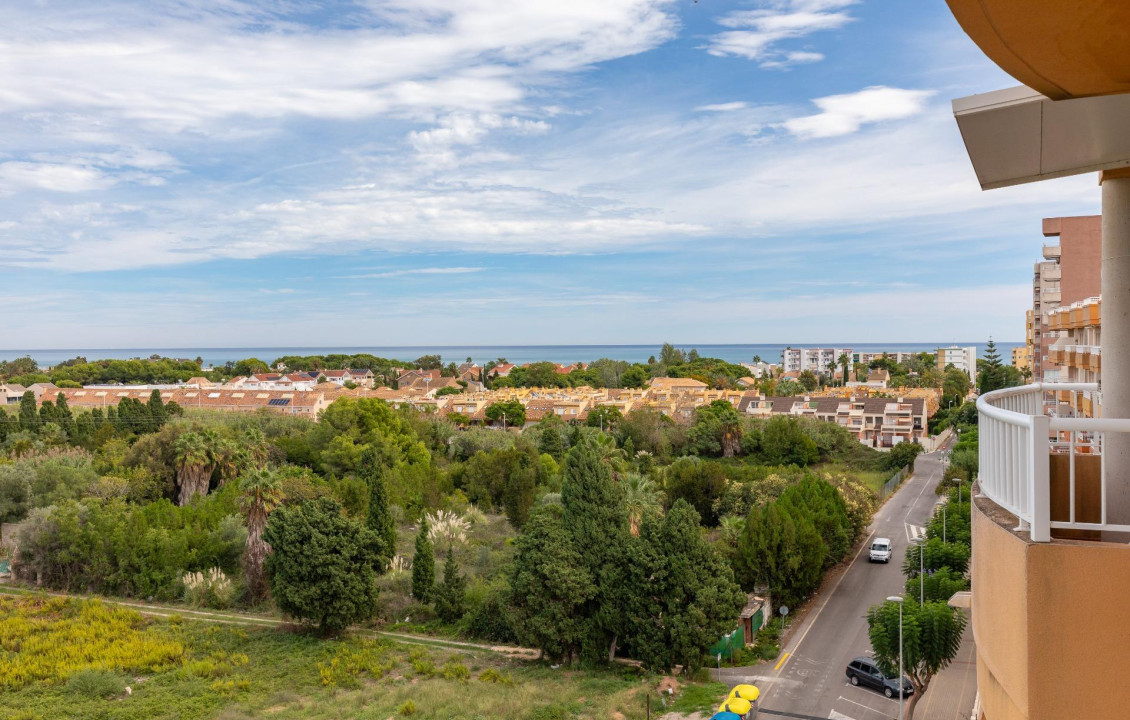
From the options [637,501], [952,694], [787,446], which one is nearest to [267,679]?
[637,501]

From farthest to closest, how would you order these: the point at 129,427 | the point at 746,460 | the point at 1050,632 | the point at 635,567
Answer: the point at 746,460 < the point at 129,427 < the point at 635,567 < the point at 1050,632

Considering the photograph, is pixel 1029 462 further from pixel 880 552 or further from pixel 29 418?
pixel 29 418

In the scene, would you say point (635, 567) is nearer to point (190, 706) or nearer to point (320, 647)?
point (320, 647)

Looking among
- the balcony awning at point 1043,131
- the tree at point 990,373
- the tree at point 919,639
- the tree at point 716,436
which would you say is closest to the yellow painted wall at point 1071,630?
the balcony awning at point 1043,131

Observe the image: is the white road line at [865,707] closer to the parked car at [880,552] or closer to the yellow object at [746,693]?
the yellow object at [746,693]

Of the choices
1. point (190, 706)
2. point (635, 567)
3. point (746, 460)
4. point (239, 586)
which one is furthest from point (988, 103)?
point (746, 460)

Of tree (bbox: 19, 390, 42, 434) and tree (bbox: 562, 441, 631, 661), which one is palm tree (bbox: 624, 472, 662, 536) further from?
tree (bbox: 19, 390, 42, 434)
